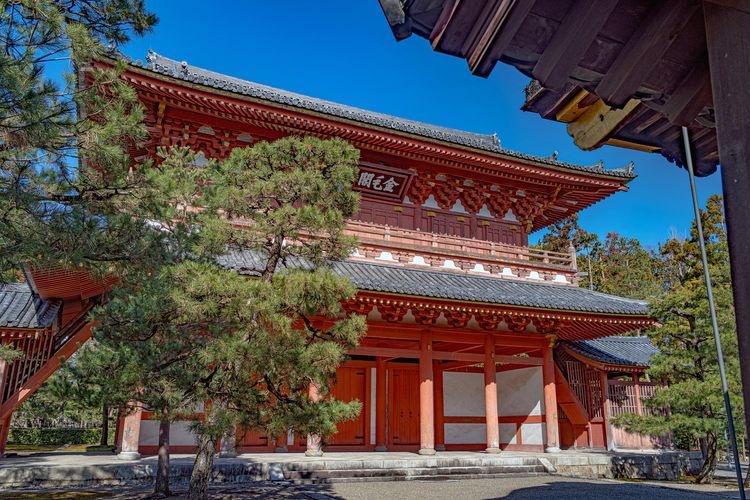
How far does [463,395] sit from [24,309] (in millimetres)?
10805

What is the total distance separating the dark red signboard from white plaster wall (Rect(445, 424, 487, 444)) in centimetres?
641

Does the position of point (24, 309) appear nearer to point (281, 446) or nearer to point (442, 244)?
point (281, 446)

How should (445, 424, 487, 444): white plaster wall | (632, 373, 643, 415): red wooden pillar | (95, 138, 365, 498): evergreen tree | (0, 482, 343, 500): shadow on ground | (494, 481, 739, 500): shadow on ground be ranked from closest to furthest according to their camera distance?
(95, 138, 365, 498): evergreen tree < (0, 482, 343, 500): shadow on ground < (494, 481, 739, 500): shadow on ground < (445, 424, 487, 444): white plaster wall < (632, 373, 643, 415): red wooden pillar

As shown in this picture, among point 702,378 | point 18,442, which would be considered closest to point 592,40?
point 702,378

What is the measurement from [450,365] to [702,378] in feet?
19.8

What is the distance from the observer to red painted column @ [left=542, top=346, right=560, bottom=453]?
12516mm

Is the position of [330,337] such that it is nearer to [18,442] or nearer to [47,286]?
A: [47,286]

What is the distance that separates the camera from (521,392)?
1438 cm

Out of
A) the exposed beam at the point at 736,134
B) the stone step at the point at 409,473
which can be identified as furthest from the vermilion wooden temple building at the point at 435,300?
the exposed beam at the point at 736,134

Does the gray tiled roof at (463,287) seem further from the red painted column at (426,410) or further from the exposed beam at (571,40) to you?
the exposed beam at (571,40)

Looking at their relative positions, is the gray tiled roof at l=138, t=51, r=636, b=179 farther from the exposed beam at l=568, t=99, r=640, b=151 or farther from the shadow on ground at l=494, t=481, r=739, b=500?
the exposed beam at l=568, t=99, r=640, b=151

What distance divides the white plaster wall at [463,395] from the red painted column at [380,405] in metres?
1.79

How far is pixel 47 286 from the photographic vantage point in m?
9.87

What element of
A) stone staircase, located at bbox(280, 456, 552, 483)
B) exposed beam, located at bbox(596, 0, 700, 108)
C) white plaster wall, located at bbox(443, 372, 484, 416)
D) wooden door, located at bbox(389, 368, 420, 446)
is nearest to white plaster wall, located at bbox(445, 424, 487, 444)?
white plaster wall, located at bbox(443, 372, 484, 416)
